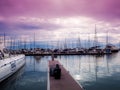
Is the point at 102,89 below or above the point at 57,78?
below

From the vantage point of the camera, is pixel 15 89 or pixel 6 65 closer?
pixel 15 89

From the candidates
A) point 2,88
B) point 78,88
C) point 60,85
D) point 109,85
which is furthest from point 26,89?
point 109,85

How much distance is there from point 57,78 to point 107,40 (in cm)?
8933

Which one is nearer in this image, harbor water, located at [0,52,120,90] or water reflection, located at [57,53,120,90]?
harbor water, located at [0,52,120,90]

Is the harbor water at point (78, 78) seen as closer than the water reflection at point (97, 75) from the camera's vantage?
Yes

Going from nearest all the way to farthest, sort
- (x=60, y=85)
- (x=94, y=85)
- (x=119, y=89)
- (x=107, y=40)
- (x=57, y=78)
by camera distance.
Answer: (x=60, y=85)
(x=57, y=78)
(x=119, y=89)
(x=94, y=85)
(x=107, y=40)

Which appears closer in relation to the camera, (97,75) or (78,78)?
(78,78)

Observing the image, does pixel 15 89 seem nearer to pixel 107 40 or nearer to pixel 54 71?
pixel 54 71

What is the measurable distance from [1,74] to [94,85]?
918cm

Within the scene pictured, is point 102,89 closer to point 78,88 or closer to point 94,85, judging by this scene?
point 94,85

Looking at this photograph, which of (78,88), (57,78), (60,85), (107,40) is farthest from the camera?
(107,40)

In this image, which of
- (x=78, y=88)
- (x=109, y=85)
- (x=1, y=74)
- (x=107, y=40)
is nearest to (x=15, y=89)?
(x=1, y=74)

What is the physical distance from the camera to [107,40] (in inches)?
4048

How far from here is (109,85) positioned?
19.8 metres
